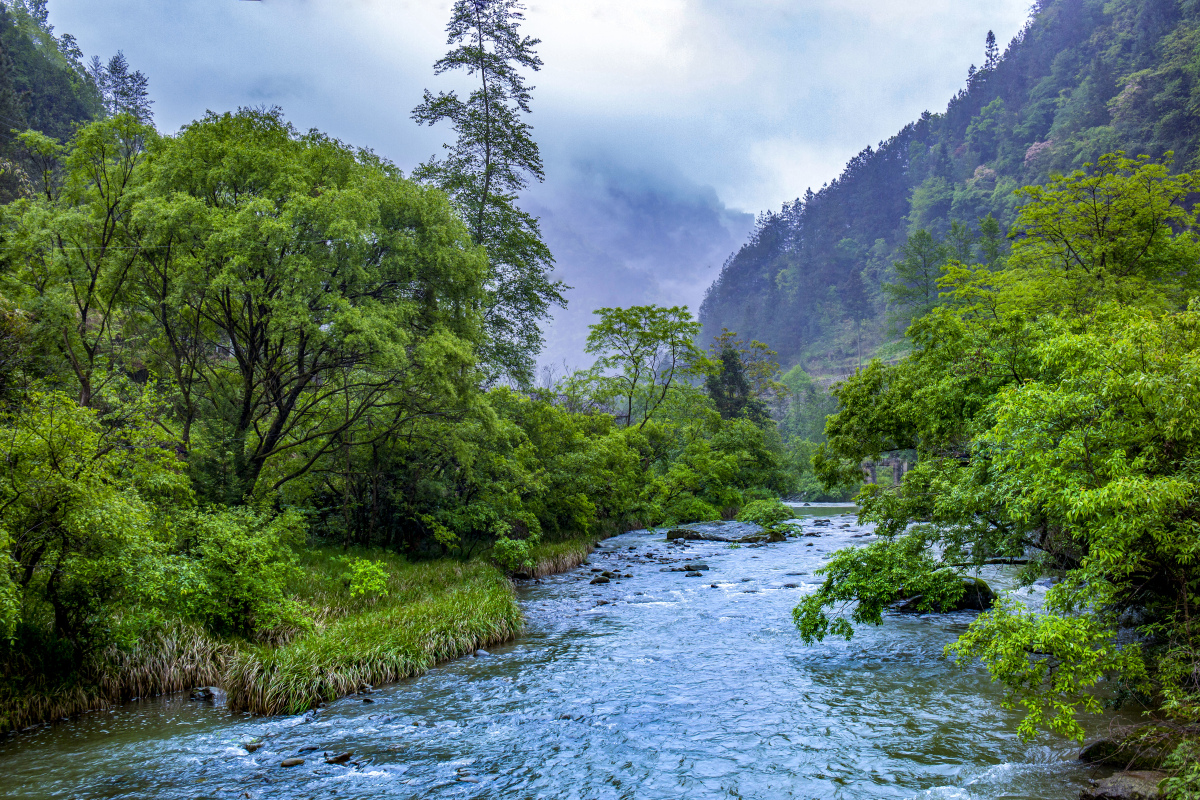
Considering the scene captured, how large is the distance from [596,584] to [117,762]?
1518 centimetres

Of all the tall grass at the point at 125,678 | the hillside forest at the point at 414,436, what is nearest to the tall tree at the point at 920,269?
the hillside forest at the point at 414,436

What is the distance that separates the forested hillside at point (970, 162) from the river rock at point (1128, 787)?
2455 inches

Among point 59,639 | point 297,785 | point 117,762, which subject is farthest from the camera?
point 59,639

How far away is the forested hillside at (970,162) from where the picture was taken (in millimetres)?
67750

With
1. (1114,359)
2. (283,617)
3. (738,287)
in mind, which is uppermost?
(738,287)

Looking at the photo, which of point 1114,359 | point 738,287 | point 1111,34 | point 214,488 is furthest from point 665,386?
point 738,287

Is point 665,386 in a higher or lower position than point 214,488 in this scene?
higher

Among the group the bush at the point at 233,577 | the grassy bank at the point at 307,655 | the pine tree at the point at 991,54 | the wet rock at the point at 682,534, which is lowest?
the wet rock at the point at 682,534

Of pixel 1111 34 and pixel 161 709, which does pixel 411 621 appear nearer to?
pixel 161 709

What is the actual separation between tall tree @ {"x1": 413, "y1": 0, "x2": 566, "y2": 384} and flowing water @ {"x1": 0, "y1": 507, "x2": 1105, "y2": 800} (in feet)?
54.6

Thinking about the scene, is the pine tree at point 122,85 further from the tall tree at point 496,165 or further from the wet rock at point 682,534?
the wet rock at point 682,534

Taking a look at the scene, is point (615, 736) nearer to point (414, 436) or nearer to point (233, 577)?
point (233, 577)

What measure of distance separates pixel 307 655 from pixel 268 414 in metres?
11.3

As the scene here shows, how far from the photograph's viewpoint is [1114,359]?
24.6ft
